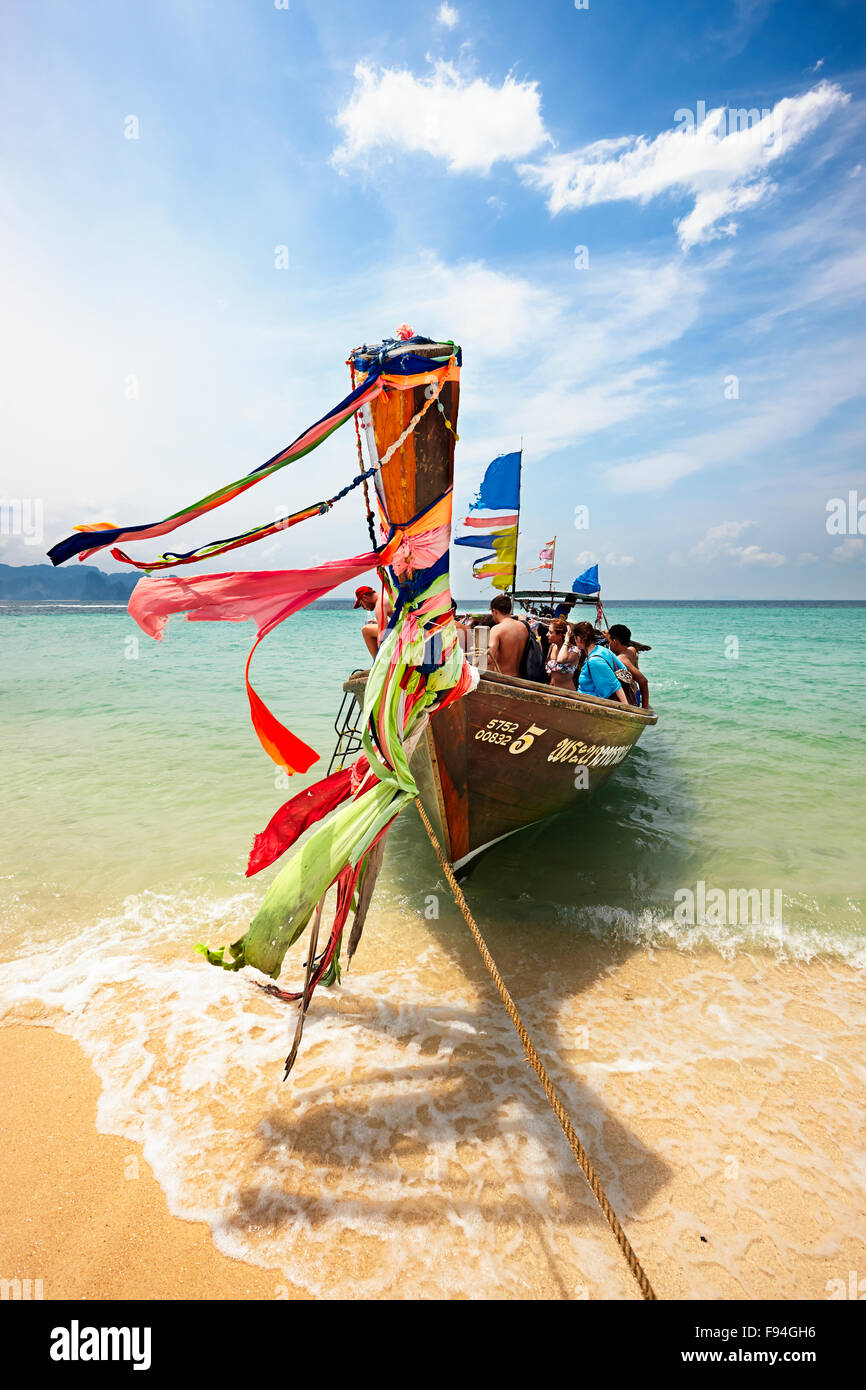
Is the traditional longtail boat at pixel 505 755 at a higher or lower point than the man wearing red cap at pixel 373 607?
lower

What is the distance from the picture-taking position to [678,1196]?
9.41 ft

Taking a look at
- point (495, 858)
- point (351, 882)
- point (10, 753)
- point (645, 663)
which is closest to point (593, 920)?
point (495, 858)

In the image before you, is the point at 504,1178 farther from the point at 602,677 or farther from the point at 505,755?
the point at 602,677

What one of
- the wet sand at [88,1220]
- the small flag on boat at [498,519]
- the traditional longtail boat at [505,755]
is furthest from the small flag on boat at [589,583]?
the wet sand at [88,1220]

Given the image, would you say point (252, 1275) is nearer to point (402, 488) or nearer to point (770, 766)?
point (402, 488)

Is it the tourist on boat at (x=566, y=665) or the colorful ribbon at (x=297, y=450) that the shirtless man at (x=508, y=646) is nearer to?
the tourist on boat at (x=566, y=665)

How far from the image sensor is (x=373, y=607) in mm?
4270

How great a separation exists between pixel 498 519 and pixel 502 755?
21.6 feet

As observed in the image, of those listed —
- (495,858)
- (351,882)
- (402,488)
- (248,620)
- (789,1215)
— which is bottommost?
(789,1215)

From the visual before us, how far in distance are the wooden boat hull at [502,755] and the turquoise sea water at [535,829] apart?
90 centimetres

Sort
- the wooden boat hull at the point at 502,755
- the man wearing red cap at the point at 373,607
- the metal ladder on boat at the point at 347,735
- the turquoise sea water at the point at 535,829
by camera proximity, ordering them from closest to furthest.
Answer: the man wearing red cap at the point at 373,607, the wooden boat hull at the point at 502,755, the metal ladder on boat at the point at 347,735, the turquoise sea water at the point at 535,829

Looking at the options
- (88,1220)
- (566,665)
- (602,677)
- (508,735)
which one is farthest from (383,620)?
(566,665)

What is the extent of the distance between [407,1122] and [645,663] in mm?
28555

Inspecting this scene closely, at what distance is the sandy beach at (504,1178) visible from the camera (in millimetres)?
2494
